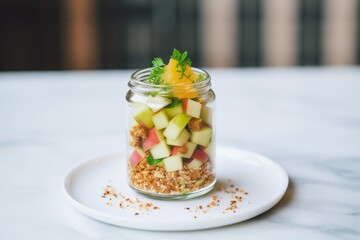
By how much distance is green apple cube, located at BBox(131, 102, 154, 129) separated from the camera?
110cm

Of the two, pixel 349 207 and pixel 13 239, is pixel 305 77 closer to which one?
pixel 349 207

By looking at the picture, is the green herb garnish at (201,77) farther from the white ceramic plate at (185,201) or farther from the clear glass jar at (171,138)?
the white ceramic plate at (185,201)

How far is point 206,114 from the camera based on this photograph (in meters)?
1.14

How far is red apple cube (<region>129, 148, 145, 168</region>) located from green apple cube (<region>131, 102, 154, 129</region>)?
0.05m

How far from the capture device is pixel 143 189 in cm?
114

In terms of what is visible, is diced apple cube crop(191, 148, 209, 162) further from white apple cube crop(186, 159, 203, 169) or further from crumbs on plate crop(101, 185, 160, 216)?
crumbs on plate crop(101, 185, 160, 216)

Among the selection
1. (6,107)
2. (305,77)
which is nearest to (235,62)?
(305,77)

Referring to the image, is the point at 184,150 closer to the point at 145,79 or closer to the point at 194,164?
the point at 194,164

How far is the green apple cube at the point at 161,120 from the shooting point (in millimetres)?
1086

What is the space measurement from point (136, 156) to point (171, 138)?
93 millimetres

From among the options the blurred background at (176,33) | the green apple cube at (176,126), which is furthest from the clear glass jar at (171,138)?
the blurred background at (176,33)

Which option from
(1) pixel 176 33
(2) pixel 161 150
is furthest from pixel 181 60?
(1) pixel 176 33

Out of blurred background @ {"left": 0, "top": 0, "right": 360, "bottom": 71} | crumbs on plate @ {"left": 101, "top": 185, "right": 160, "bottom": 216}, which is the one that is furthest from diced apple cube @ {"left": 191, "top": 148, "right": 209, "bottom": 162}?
blurred background @ {"left": 0, "top": 0, "right": 360, "bottom": 71}

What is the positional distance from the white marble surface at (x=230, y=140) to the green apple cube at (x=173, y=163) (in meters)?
0.13
